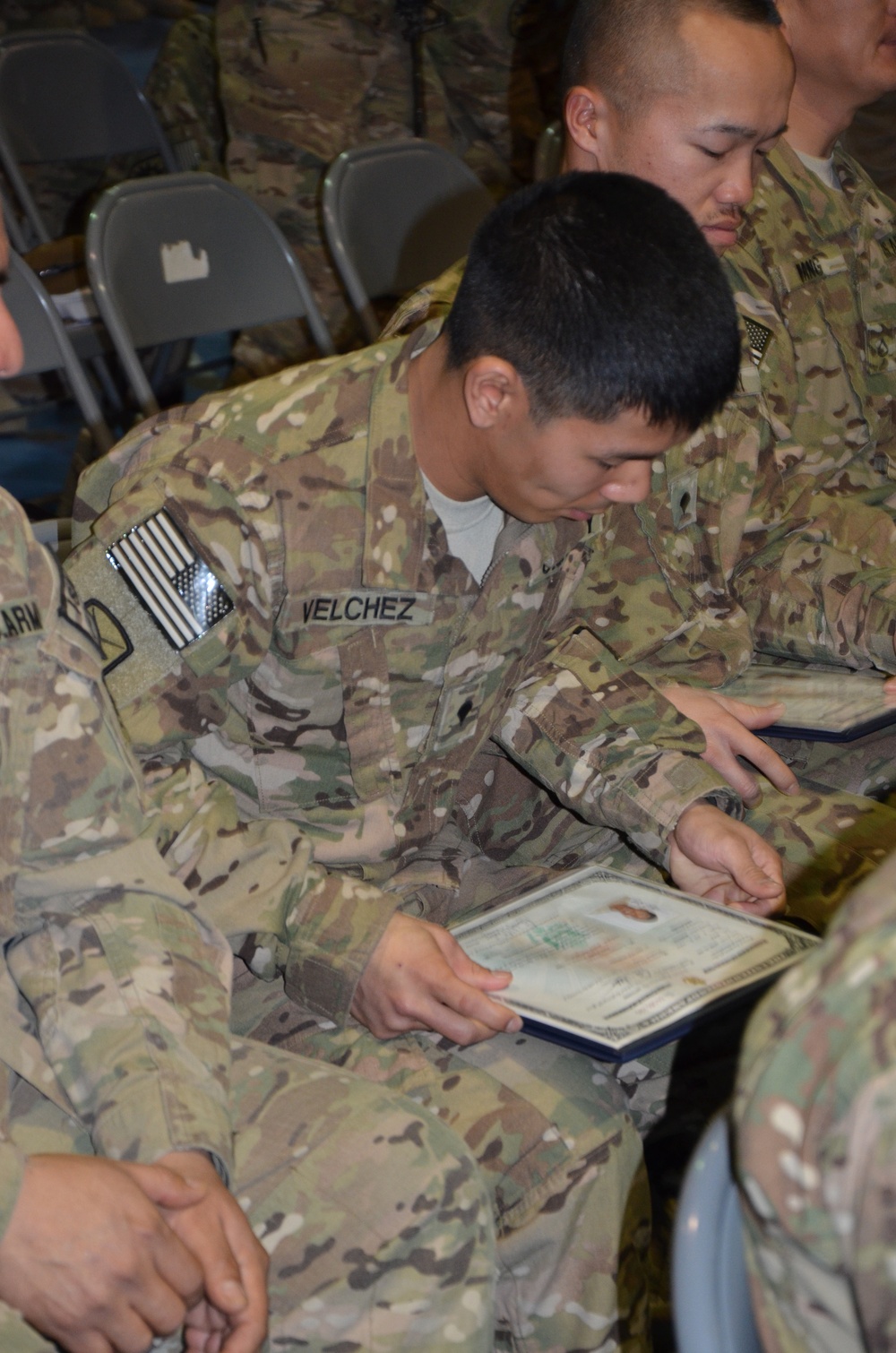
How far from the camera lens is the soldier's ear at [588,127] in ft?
5.96

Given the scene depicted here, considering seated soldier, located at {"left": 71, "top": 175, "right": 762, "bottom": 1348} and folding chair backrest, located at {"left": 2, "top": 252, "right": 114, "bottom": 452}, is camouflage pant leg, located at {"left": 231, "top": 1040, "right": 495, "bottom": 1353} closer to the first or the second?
→ seated soldier, located at {"left": 71, "top": 175, "right": 762, "bottom": 1348}

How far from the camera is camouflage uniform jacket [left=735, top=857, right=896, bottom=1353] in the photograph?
432 millimetres

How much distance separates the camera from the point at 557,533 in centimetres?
153

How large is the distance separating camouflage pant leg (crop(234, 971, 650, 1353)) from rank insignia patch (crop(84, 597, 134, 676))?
411 mm

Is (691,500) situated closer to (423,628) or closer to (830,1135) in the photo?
(423,628)

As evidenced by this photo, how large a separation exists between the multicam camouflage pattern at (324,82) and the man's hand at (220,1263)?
2897 millimetres

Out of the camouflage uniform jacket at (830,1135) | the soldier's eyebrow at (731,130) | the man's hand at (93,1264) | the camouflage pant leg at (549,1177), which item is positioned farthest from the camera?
the soldier's eyebrow at (731,130)

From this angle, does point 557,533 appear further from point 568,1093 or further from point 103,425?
point 103,425

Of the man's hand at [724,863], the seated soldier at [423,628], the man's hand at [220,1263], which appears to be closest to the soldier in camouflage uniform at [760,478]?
the man's hand at [724,863]

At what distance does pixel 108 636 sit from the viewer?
1268 millimetres

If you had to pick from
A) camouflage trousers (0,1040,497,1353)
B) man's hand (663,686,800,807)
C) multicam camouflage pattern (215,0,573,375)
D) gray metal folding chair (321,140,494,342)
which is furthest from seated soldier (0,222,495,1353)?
multicam camouflage pattern (215,0,573,375)

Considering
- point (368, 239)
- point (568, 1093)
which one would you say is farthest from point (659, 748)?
point (368, 239)

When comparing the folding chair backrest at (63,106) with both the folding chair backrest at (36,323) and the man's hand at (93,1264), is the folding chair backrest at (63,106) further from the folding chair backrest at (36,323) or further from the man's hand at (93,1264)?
the man's hand at (93,1264)

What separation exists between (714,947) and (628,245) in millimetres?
641
